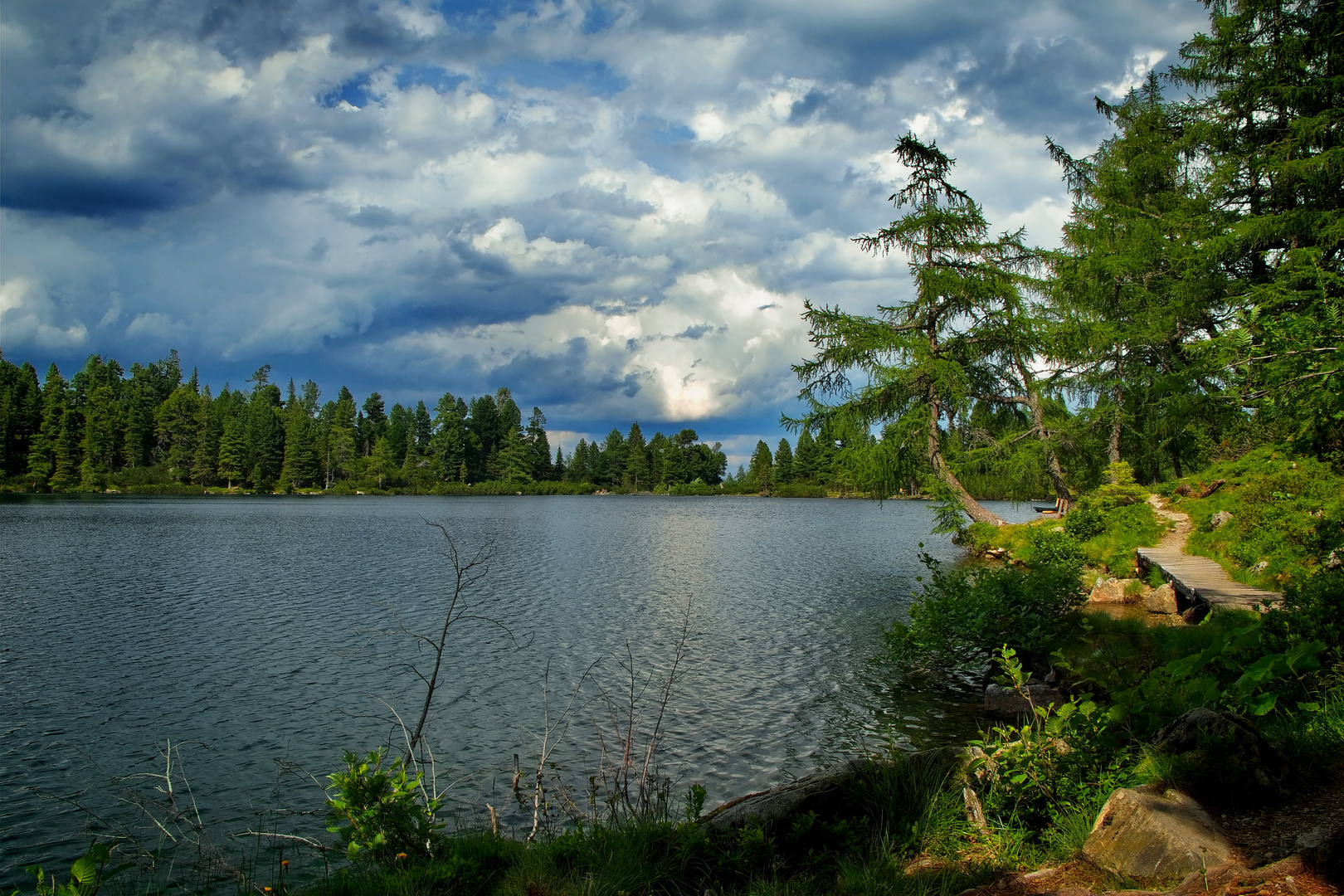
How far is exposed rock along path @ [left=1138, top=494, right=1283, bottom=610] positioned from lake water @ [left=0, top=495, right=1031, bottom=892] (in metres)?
4.70

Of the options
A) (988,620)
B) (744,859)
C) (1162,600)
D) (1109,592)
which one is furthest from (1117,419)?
(744,859)

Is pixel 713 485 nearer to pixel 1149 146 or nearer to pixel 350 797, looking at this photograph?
pixel 1149 146

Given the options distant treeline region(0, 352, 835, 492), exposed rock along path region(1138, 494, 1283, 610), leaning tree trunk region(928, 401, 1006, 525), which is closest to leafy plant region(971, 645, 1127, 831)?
exposed rock along path region(1138, 494, 1283, 610)

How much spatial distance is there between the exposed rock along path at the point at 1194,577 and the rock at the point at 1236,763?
412cm

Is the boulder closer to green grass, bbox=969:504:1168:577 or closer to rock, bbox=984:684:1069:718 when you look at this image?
green grass, bbox=969:504:1168:577

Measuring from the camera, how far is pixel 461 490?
12656 cm

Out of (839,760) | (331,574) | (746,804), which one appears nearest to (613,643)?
(839,760)

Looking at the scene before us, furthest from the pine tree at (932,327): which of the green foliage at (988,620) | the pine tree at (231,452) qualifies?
the pine tree at (231,452)

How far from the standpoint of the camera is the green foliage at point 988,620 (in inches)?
474

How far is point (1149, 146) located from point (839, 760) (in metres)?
28.2

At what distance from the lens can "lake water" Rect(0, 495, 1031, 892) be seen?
9.12 metres

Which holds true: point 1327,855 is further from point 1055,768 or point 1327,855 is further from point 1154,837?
point 1055,768

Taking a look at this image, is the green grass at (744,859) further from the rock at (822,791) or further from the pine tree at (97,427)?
the pine tree at (97,427)

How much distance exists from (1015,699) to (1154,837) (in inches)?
270
